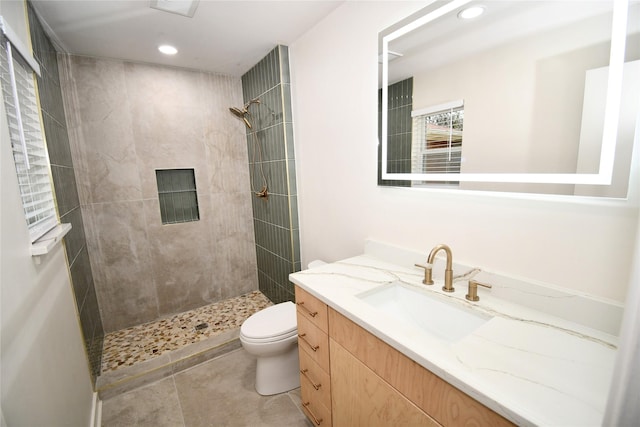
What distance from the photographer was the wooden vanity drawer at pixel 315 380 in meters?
1.30

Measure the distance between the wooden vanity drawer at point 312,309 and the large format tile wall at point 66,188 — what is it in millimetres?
1356

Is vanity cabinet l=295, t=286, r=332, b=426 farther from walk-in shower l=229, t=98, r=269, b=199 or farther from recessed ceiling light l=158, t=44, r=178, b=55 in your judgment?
recessed ceiling light l=158, t=44, r=178, b=55

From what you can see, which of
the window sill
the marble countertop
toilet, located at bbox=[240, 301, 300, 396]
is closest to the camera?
the marble countertop

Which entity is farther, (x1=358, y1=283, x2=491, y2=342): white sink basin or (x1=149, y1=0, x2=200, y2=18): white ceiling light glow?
(x1=149, y1=0, x2=200, y2=18): white ceiling light glow

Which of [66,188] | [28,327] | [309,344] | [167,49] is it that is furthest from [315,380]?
[167,49]

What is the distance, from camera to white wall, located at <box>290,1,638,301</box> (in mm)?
886

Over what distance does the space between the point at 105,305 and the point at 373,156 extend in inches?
106

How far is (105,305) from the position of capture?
2.45 m

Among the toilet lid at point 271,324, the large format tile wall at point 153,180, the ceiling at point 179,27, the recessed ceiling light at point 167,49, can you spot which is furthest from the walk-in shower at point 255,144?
the toilet lid at point 271,324

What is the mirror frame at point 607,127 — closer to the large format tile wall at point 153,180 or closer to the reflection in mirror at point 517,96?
the reflection in mirror at point 517,96

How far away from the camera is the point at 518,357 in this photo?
768 mm

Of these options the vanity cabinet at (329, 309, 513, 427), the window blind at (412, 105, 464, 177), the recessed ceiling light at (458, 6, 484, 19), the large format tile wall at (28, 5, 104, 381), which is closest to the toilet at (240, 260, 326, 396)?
the vanity cabinet at (329, 309, 513, 427)

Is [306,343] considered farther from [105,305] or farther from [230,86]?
[230,86]

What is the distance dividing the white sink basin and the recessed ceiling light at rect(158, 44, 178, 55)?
2369mm
